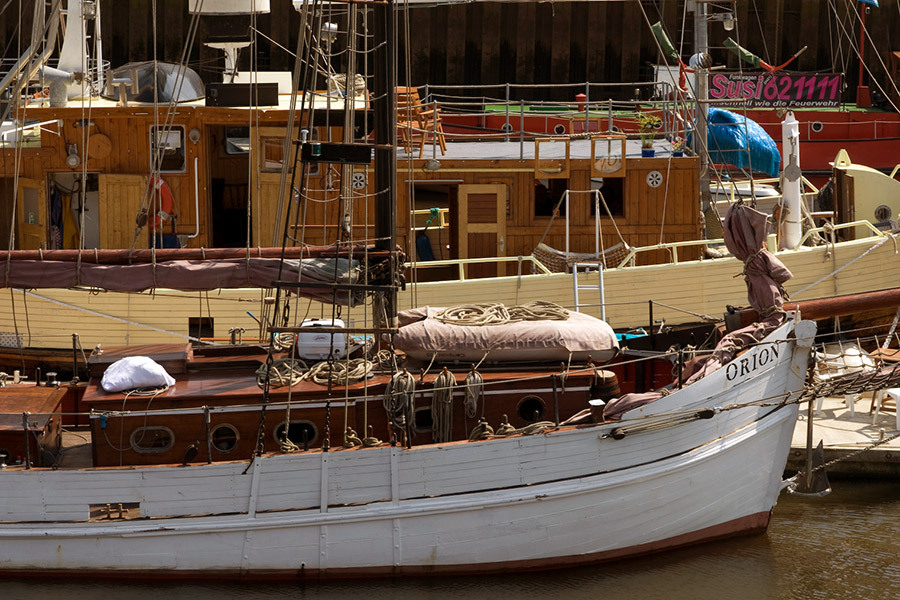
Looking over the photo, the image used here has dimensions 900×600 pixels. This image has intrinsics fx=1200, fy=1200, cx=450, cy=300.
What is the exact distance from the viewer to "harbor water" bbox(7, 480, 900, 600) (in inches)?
437

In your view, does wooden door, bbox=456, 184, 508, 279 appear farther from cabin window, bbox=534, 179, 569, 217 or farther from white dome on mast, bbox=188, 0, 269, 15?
white dome on mast, bbox=188, 0, 269, 15

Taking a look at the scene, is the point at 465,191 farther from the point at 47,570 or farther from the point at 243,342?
the point at 47,570

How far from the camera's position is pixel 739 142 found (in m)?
19.7

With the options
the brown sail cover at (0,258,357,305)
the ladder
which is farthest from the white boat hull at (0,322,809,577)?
the ladder

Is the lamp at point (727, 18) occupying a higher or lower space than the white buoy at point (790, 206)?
higher

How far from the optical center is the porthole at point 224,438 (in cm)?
1122

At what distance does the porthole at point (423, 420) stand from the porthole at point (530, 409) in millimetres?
840

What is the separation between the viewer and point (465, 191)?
1597 cm

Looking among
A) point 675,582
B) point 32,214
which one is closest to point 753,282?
point 675,582

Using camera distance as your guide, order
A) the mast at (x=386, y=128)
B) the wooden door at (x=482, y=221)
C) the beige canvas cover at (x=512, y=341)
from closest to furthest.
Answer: the mast at (x=386, y=128) → the beige canvas cover at (x=512, y=341) → the wooden door at (x=482, y=221)

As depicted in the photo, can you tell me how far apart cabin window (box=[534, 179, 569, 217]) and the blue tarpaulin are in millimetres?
3769

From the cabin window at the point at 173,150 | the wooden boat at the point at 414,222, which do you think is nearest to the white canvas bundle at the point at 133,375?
the wooden boat at the point at 414,222

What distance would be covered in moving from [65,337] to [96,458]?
4.49 m

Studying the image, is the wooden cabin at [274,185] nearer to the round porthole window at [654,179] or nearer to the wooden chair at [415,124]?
the round porthole window at [654,179]
